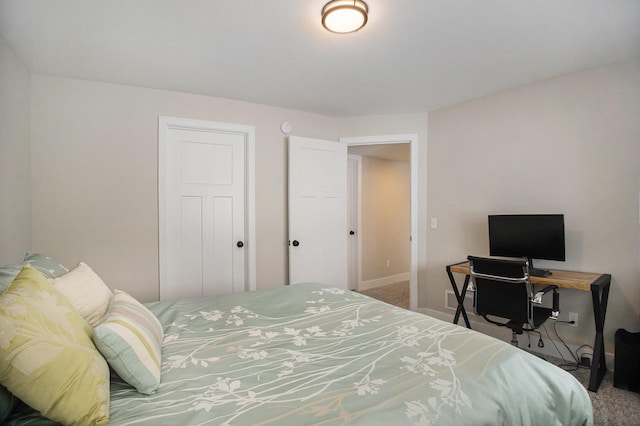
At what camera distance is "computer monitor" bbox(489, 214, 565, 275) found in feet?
8.46

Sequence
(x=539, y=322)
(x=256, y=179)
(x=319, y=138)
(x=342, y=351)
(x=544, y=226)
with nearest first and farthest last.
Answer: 1. (x=342, y=351)
2. (x=539, y=322)
3. (x=544, y=226)
4. (x=256, y=179)
5. (x=319, y=138)

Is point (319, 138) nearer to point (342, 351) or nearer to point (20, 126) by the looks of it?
point (20, 126)

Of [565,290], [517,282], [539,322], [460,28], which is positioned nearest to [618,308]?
[565,290]

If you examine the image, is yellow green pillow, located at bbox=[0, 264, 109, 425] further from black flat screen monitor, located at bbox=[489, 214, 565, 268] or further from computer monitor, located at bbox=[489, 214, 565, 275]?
black flat screen monitor, located at bbox=[489, 214, 565, 268]

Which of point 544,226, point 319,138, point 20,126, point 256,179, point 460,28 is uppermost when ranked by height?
point 460,28

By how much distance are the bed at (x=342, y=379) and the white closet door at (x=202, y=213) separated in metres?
1.53

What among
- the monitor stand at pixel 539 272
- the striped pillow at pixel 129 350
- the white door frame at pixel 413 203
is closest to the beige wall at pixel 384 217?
the white door frame at pixel 413 203

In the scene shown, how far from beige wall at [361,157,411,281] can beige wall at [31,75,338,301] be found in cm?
288

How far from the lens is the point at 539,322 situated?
2.28m

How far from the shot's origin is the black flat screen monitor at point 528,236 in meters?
2.58

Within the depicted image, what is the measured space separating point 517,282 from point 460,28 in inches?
68.6

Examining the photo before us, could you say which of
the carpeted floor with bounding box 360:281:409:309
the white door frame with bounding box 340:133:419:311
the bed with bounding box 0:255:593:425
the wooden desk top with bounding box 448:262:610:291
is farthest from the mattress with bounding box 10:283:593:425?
the carpeted floor with bounding box 360:281:409:309

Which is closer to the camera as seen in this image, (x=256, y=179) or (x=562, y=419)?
(x=562, y=419)

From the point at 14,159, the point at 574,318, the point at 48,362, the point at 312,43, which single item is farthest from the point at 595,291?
the point at 14,159
